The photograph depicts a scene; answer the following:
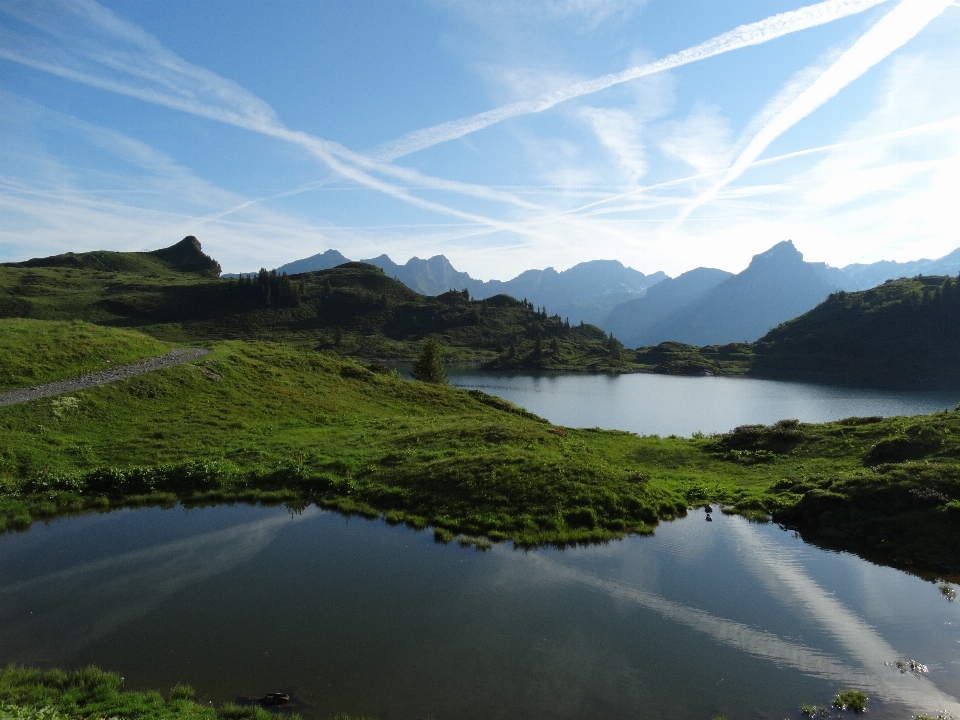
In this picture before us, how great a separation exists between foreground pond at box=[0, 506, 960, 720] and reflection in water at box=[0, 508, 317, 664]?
0.08 m

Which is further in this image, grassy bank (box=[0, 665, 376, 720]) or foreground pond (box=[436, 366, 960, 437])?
foreground pond (box=[436, 366, 960, 437])

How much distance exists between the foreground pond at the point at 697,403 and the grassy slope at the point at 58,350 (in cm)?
5949

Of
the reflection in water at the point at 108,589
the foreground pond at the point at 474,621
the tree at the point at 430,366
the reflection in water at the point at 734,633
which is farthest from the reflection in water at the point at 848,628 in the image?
the tree at the point at 430,366

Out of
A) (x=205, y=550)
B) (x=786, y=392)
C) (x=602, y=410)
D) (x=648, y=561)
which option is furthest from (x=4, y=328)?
(x=786, y=392)

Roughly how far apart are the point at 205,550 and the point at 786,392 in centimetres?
16071

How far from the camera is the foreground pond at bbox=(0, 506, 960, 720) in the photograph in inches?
532

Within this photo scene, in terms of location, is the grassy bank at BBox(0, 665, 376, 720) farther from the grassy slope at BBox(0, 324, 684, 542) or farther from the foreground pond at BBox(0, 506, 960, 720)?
the grassy slope at BBox(0, 324, 684, 542)

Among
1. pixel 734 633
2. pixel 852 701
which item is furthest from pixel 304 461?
pixel 852 701

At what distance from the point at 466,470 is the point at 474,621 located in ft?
41.0

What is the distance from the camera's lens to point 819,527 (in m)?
25.0

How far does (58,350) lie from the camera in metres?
44.0

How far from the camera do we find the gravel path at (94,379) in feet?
115

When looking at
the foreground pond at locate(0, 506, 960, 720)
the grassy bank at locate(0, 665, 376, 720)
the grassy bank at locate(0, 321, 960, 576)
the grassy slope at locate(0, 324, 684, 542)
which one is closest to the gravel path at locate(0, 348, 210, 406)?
the grassy bank at locate(0, 321, 960, 576)

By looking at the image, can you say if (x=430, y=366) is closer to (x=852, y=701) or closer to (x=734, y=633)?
(x=734, y=633)
